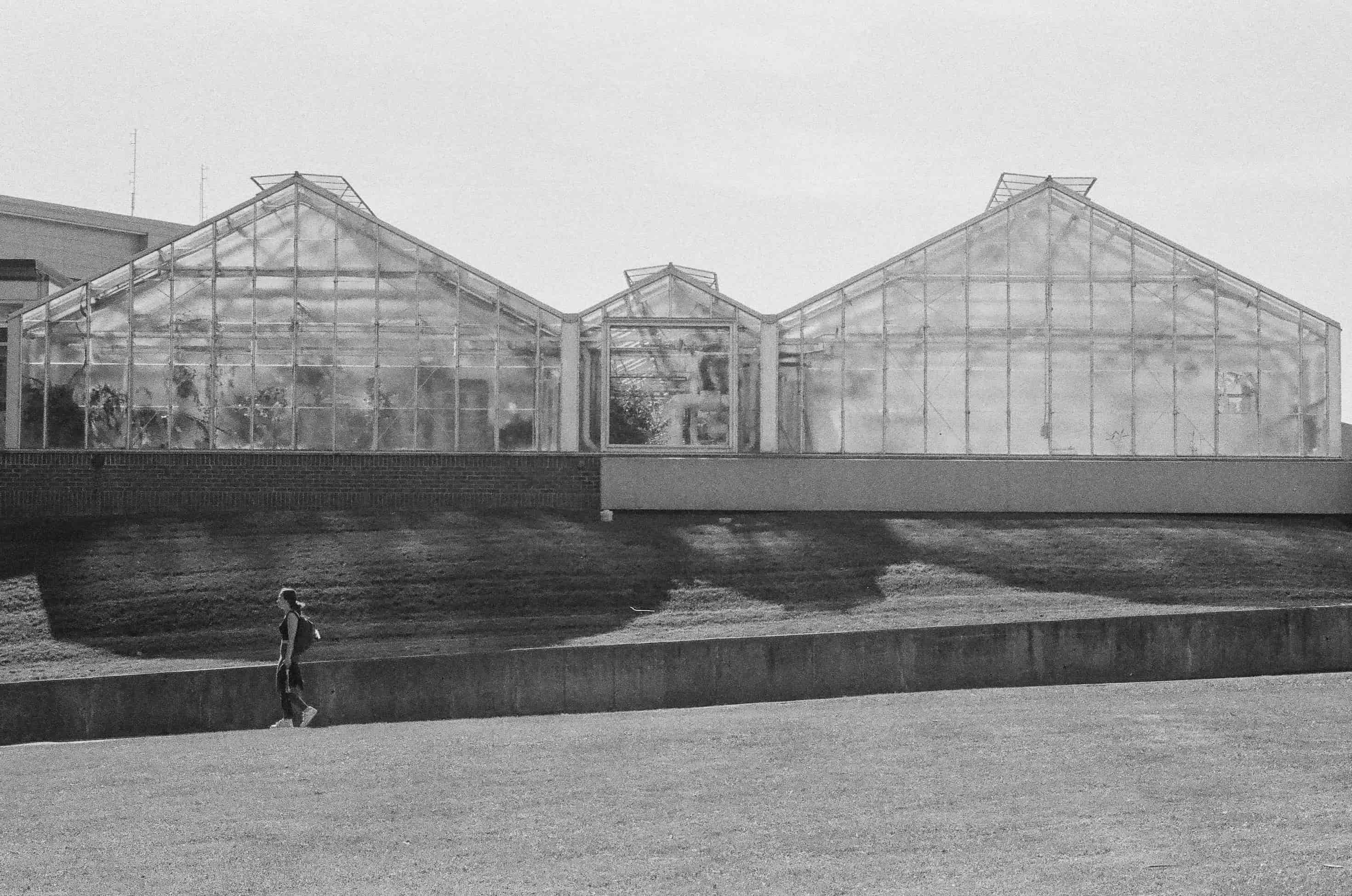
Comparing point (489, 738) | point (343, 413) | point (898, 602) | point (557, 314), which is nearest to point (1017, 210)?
point (557, 314)

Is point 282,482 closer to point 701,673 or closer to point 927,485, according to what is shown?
point 927,485

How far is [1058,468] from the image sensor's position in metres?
36.5

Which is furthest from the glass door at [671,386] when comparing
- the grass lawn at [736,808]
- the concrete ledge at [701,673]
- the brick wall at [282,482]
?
the grass lawn at [736,808]

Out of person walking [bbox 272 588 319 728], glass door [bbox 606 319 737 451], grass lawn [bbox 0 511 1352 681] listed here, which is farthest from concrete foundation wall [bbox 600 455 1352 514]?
person walking [bbox 272 588 319 728]

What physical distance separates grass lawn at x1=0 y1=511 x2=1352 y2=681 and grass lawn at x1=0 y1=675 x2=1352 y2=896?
9.97m

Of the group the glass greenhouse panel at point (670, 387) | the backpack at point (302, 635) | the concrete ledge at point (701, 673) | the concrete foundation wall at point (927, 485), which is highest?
the glass greenhouse panel at point (670, 387)

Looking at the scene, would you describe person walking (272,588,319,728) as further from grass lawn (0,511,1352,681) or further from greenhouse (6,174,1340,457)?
greenhouse (6,174,1340,457)

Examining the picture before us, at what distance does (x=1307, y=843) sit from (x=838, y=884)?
271 centimetres

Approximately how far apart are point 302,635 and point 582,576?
41.3ft

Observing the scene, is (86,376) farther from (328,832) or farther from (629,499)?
(328,832)

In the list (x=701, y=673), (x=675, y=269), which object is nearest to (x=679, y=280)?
(x=675, y=269)

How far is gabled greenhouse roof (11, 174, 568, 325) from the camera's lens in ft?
119

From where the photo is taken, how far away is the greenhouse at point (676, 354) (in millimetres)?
36219

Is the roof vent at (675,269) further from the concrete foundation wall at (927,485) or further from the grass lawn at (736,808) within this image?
the grass lawn at (736,808)
